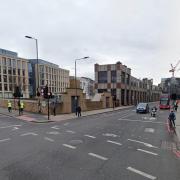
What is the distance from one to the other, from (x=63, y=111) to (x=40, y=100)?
3999 millimetres

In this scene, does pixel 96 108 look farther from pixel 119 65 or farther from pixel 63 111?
pixel 119 65

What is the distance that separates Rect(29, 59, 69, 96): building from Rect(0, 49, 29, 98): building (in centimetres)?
606

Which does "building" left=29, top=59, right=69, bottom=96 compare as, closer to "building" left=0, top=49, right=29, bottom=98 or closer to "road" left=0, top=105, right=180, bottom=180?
"building" left=0, top=49, right=29, bottom=98

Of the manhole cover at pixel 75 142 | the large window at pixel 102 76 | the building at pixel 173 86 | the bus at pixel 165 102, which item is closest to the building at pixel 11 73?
the large window at pixel 102 76

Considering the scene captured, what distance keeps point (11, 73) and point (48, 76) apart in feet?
83.7

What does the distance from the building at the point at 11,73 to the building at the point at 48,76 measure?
6.06m

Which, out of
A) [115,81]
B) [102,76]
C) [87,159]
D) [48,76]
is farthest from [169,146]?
[48,76]

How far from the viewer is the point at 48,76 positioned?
10556cm

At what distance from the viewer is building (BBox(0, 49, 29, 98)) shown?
78.2 metres

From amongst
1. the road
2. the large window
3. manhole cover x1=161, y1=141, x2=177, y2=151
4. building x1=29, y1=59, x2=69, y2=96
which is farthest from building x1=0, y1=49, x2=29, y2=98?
manhole cover x1=161, y1=141, x2=177, y2=151

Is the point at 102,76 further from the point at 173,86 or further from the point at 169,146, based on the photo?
the point at 169,146

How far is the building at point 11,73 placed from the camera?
78.2 m

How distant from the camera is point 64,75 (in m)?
123

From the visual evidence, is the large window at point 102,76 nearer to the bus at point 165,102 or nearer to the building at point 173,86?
the bus at point 165,102
